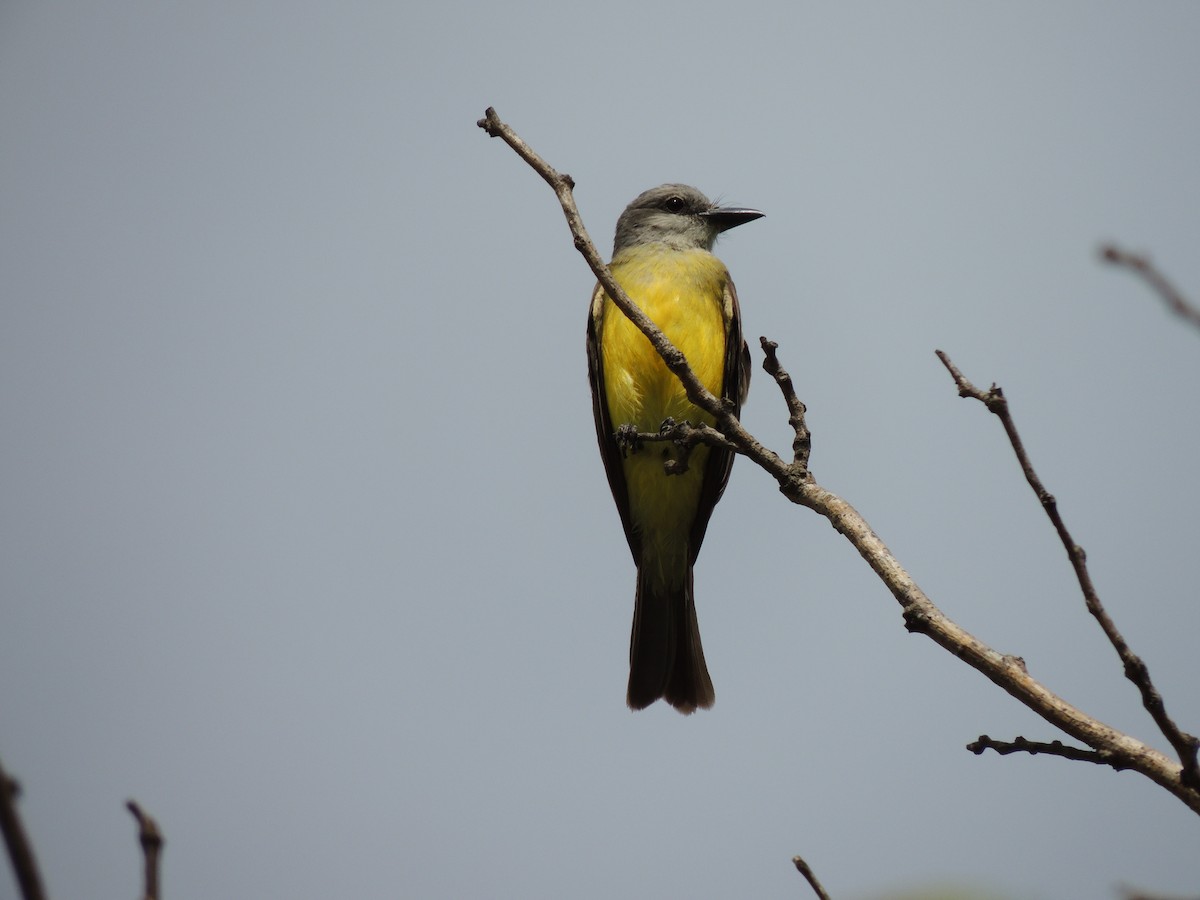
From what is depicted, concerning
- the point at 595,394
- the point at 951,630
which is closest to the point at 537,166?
the point at 951,630

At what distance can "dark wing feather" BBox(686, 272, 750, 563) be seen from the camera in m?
6.88

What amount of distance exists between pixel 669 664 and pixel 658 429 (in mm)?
1452

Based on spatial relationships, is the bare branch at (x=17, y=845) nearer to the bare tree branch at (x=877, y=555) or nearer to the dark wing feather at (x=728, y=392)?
the bare tree branch at (x=877, y=555)

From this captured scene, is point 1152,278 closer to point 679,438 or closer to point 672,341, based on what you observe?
point 679,438

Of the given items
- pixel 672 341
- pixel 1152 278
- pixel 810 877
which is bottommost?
pixel 810 877

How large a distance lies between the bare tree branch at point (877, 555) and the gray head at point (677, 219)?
3.91m

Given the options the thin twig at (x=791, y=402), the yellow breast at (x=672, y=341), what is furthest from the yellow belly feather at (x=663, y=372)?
the thin twig at (x=791, y=402)

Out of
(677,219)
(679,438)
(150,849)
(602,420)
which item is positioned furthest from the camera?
(677,219)

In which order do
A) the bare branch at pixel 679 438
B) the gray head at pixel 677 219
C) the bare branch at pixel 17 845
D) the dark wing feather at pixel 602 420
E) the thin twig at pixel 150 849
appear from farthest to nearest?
1. the gray head at pixel 677 219
2. the dark wing feather at pixel 602 420
3. the bare branch at pixel 679 438
4. the thin twig at pixel 150 849
5. the bare branch at pixel 17 845

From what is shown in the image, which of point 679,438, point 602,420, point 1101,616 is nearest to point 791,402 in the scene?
point 679,438

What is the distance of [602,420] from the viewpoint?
7.09 metres

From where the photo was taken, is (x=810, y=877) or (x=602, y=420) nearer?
(x=810, y=877)

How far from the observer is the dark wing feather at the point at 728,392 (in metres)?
6.88

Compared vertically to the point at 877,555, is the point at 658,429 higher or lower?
higher
